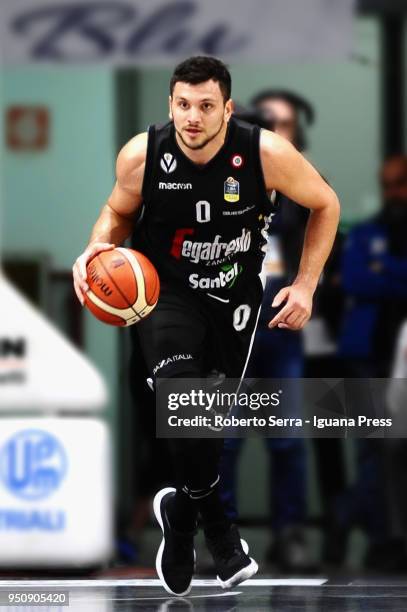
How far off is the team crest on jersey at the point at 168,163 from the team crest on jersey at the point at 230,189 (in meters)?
0.21

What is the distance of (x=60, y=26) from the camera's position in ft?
32.5

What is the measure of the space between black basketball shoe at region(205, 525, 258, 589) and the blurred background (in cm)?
163

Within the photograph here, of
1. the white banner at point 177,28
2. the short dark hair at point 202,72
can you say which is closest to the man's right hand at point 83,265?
the short dark hair at point 202,72

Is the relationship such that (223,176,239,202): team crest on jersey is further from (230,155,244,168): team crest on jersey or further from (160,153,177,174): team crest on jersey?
(160,153,177,174): team crest on jersey

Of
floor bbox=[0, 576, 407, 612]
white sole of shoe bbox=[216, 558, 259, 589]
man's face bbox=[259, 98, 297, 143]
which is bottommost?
floor bbox=[0, 576, 407, 612]

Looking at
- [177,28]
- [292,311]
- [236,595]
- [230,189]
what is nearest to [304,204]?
[230,189]

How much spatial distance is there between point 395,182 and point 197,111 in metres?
2.70

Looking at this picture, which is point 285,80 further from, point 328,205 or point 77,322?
point 328,205

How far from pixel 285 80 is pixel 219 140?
10.8 ft

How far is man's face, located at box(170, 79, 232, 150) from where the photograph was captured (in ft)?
22.1

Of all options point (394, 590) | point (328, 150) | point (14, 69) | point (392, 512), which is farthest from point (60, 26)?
point (394, 590)

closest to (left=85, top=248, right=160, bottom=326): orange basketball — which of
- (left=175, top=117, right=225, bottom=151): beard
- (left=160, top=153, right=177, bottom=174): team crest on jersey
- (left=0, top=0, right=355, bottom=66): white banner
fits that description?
(left=160, top=153, right=177, bottom=174): team crest on jersey

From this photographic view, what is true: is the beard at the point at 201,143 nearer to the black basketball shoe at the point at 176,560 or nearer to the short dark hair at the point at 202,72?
the short dark hair at the point at 202,72

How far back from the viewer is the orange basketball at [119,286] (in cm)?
674
